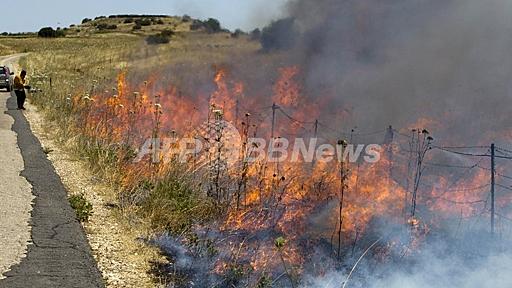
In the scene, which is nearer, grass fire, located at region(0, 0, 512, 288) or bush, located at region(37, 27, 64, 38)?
grass fire, located at region(0, 0, 512, 288)

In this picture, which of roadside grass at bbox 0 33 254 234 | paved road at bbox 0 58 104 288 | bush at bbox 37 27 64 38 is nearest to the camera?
paved road at bbox 0 58 104 288

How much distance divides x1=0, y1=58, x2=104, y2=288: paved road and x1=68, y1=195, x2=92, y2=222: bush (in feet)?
0.22

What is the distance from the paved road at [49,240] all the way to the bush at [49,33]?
200 feet

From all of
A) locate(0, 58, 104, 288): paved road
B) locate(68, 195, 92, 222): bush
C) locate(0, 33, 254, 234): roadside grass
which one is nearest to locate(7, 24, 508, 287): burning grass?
locate(0, 33, 254, 234): roadside grass

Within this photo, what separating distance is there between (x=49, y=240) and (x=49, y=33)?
67.9 m

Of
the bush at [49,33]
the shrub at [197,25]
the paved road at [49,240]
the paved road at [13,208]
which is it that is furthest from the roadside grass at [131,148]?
the bush at [49,33]

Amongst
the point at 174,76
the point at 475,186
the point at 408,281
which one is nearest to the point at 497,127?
the point at 475,186

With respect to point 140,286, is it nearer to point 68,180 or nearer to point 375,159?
point 68,180

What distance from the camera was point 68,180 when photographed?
305 inches

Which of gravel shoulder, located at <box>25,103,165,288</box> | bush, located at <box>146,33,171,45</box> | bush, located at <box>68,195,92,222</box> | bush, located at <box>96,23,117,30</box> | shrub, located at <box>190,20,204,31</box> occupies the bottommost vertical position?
gravel shoulder, located at <box>25,103,165,288</box>

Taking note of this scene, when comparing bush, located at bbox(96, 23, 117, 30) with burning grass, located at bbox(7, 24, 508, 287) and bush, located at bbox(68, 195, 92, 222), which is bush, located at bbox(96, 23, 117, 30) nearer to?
burning grass, located at bbox(7, 24, 508, 287)

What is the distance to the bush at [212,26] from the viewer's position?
16.8 meters

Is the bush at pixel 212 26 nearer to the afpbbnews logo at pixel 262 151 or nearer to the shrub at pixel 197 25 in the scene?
the shrub at pixel 197 25

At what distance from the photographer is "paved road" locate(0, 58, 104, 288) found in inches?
164
